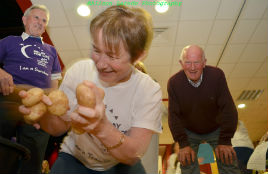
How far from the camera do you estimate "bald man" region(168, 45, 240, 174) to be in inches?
72.9

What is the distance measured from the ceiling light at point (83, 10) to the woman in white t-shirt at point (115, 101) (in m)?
2.17

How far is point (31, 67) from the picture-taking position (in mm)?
1420

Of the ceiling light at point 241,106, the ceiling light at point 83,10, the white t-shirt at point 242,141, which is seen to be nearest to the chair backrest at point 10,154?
the white t-shirt at point 242,141

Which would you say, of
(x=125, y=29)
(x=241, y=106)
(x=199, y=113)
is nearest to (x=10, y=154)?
(x=125, y=29)

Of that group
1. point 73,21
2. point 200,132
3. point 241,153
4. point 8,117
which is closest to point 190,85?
point 200,132

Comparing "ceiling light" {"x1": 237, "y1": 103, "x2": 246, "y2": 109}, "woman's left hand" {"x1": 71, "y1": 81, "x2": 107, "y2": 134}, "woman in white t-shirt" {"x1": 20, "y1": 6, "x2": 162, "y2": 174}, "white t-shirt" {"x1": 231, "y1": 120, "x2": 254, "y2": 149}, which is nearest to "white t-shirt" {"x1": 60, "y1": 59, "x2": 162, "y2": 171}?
"woman in white t-shirt" {"x1": 20, "y1": 6, "x2": 162, "y2": 174}

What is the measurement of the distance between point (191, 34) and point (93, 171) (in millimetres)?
2914

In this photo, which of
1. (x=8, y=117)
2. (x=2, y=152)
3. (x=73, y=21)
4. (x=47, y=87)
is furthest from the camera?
(x=73, y=21)

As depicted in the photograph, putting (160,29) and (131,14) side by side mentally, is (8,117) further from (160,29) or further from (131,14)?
(160,29)

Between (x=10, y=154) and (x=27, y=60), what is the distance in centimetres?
95

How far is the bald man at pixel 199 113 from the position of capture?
6.08 ft

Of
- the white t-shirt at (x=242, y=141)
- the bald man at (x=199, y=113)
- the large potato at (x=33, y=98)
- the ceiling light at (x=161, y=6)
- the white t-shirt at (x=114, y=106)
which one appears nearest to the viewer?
the large potato at (x=33, y=98)

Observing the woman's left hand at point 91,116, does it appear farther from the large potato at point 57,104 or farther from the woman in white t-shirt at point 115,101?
the large potato at point 57,104

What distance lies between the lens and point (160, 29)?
10.8 feet
